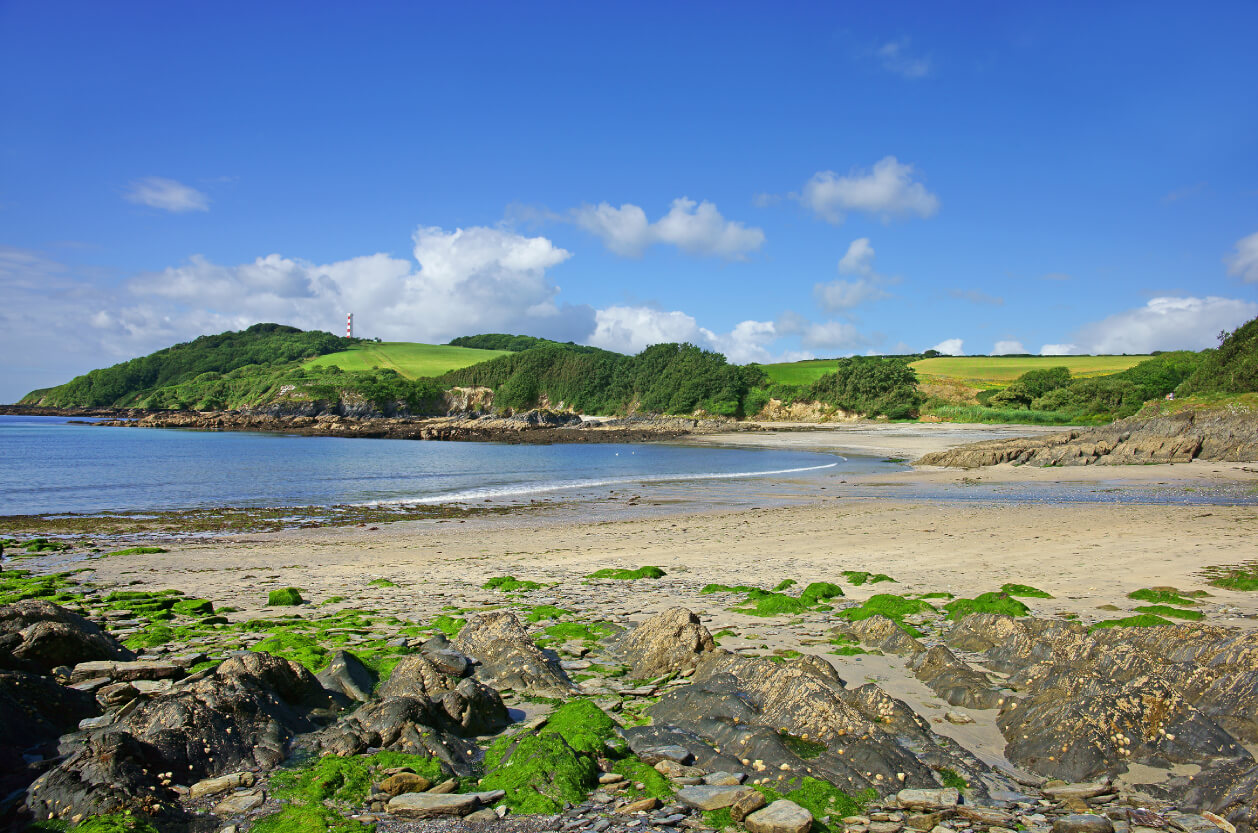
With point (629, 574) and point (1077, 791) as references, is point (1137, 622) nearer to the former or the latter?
point (1077, 791)

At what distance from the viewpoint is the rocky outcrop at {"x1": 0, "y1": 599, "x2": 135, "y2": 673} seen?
5.82 m

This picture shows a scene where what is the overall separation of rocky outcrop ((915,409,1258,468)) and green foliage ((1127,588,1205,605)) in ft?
87.6

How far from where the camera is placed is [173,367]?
16112 cm

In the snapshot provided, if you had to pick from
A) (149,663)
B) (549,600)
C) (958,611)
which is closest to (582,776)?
(149,663)

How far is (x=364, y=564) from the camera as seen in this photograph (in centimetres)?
1340

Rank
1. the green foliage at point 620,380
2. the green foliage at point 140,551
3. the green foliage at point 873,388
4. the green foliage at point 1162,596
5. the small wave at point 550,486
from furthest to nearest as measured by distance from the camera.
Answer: the green foliage at point 620,380
the green foliage at point 873,388
the small wave at point 550,486
the green foliage at point 140,551
the green foliage at point 1162,596

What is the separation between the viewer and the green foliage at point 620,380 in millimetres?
112375

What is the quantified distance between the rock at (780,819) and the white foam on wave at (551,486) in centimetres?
2253

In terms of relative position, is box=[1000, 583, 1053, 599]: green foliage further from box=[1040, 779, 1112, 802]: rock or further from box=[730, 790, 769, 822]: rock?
box=[730, 790, 769, 822]: rock

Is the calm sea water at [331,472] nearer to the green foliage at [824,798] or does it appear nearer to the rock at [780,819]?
the green foliage at [824,798]

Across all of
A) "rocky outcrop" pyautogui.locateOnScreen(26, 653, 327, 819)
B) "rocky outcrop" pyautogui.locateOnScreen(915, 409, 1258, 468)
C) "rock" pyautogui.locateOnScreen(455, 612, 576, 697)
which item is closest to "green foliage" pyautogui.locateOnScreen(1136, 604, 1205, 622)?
"rock" pyautogui.locateOnScreen(455, 612, 576, 697)

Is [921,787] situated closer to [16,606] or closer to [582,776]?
[582,776]

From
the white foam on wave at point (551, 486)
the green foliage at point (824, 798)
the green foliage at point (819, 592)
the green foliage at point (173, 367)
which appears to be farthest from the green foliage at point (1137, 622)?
the green foliage at point (173, 367)

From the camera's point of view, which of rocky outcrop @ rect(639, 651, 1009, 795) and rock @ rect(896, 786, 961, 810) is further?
rocky outcrop @ rect(639, 651, 1009, 795)
